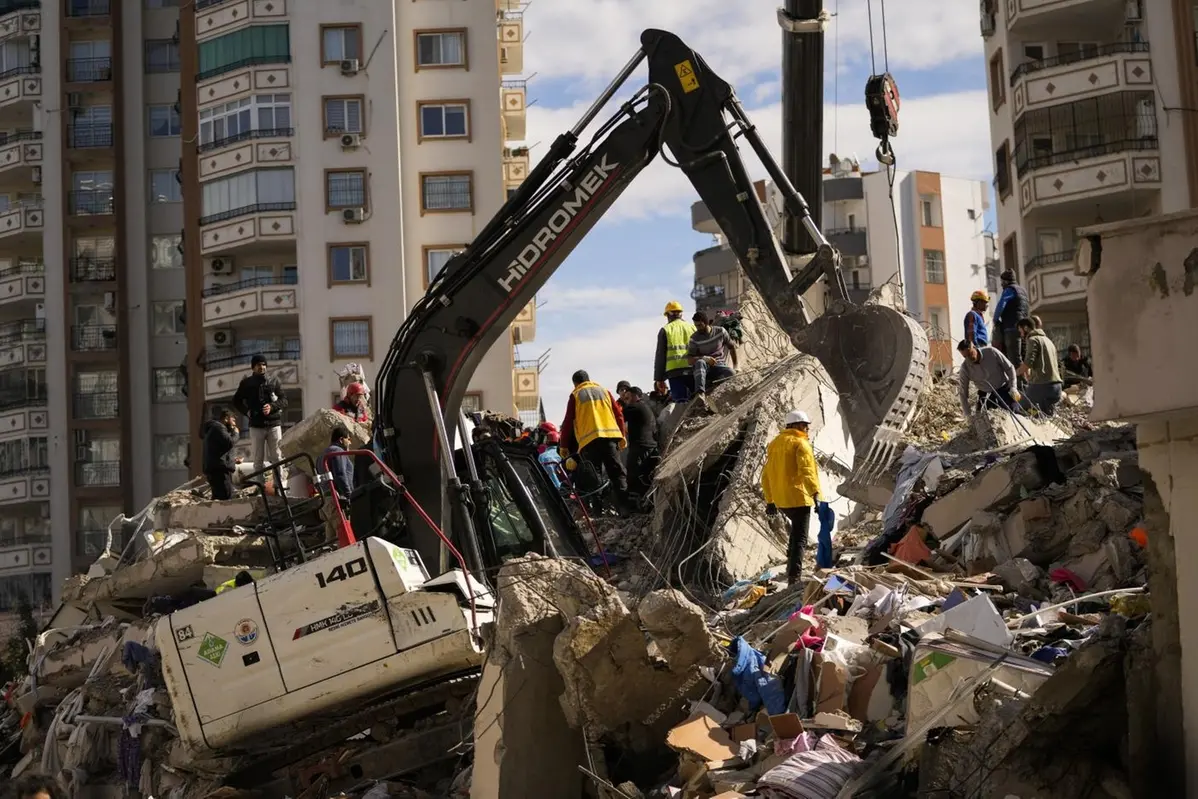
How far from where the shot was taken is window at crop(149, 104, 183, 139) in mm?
52384

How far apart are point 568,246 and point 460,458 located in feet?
6.28

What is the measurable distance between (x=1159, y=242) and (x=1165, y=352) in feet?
1.77

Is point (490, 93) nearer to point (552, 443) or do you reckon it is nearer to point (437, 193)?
point (437, 193)

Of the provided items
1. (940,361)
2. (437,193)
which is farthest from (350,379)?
(437,193)

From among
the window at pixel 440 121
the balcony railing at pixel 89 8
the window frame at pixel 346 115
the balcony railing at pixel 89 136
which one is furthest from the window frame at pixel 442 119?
the balcony railing at pixel 89 8

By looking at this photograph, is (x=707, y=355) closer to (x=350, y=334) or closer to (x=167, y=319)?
(x=350, y=334)

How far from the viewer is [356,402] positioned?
2184cm

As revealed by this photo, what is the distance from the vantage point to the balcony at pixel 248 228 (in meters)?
45.7

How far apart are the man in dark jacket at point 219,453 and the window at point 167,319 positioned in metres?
31.1

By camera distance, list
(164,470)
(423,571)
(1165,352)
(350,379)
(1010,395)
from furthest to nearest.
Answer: (164,470), (350,379), (1010,395), (423,571), (1165,352)

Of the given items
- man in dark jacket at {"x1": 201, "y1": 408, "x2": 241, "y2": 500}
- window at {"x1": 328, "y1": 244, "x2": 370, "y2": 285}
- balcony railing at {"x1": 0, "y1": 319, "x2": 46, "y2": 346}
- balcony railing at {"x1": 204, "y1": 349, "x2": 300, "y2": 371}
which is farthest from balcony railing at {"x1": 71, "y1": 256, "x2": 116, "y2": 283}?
man in dark jacket at {"x1": 201, "y1": 408, "x2": 241, "y2": 500}

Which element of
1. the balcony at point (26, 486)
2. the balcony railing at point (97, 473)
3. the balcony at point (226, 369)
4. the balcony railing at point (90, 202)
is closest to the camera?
the balcony at point (226, 369)

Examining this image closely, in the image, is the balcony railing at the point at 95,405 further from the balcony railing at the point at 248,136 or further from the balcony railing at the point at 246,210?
the balcony railing at the point at 248,136

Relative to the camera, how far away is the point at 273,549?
13172 mm
